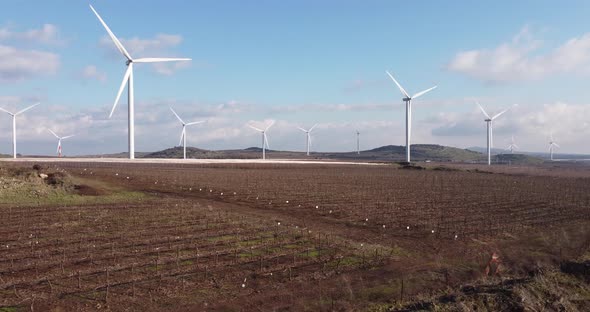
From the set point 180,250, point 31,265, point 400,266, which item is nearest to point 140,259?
point 180,250

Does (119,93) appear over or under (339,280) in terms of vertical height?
over

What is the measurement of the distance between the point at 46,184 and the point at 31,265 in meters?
24.1

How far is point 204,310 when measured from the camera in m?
15.6

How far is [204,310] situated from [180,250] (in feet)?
24.1

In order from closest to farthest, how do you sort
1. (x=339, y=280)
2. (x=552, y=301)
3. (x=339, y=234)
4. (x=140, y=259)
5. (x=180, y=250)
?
(x=552, y=301)
(x=339, y=280)
(x=140, y=259)
(x=180, y=250)
(x=339, y=234)

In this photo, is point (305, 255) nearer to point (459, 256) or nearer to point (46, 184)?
point (459, 256)

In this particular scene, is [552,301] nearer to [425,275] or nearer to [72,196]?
[425,275]

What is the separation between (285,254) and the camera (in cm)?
2273

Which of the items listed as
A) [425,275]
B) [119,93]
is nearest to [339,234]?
[425,275]

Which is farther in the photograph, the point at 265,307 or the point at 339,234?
the point at 339,234

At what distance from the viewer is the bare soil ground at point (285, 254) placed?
16.2 metres

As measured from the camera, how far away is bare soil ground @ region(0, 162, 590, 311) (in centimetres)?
1622

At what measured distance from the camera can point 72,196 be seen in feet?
127

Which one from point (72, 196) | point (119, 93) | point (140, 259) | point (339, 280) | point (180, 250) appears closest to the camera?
point (339, 280)
